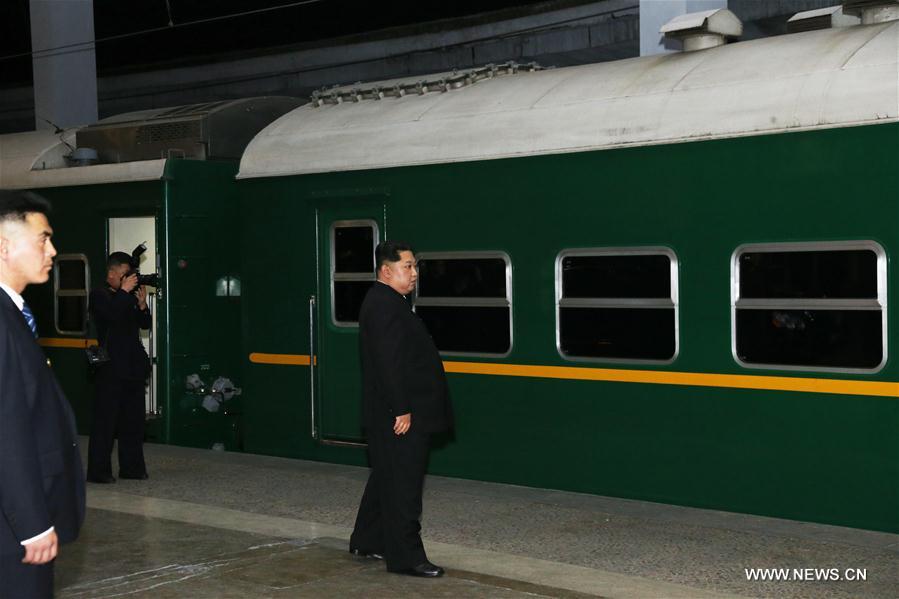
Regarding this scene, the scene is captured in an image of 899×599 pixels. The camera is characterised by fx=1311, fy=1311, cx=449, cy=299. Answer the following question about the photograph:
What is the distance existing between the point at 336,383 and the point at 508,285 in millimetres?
1984

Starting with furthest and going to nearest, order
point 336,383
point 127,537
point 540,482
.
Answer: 1. point 336,383
2. point 540,482
3. point 127,537

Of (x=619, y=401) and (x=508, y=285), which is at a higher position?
(x=508, y=285)

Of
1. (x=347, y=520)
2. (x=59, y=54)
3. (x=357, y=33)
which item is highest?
(x=357, y=33)

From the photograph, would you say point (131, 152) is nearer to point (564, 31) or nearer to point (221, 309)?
point (221, 309)

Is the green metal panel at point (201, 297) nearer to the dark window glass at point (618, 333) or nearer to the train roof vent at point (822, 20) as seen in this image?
the dark window glass at point (618, 333)

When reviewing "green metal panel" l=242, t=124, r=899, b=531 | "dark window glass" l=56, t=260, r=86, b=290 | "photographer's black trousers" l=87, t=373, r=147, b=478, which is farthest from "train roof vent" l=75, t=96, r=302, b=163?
"photographer's black trousers" l=87, t=373, r=147, b=478

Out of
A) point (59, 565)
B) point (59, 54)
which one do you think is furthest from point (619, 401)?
point (59, 54)

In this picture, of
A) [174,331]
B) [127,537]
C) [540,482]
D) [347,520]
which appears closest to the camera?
[127,537]

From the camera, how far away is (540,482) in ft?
29.6

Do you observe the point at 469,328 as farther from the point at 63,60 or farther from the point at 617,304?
the point at 63,60

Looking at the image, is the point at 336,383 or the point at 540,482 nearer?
the point at 540,482

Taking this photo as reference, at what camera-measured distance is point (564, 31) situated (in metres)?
26.3

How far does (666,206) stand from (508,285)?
4.54 feet

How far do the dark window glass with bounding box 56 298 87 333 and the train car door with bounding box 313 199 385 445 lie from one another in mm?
3024
